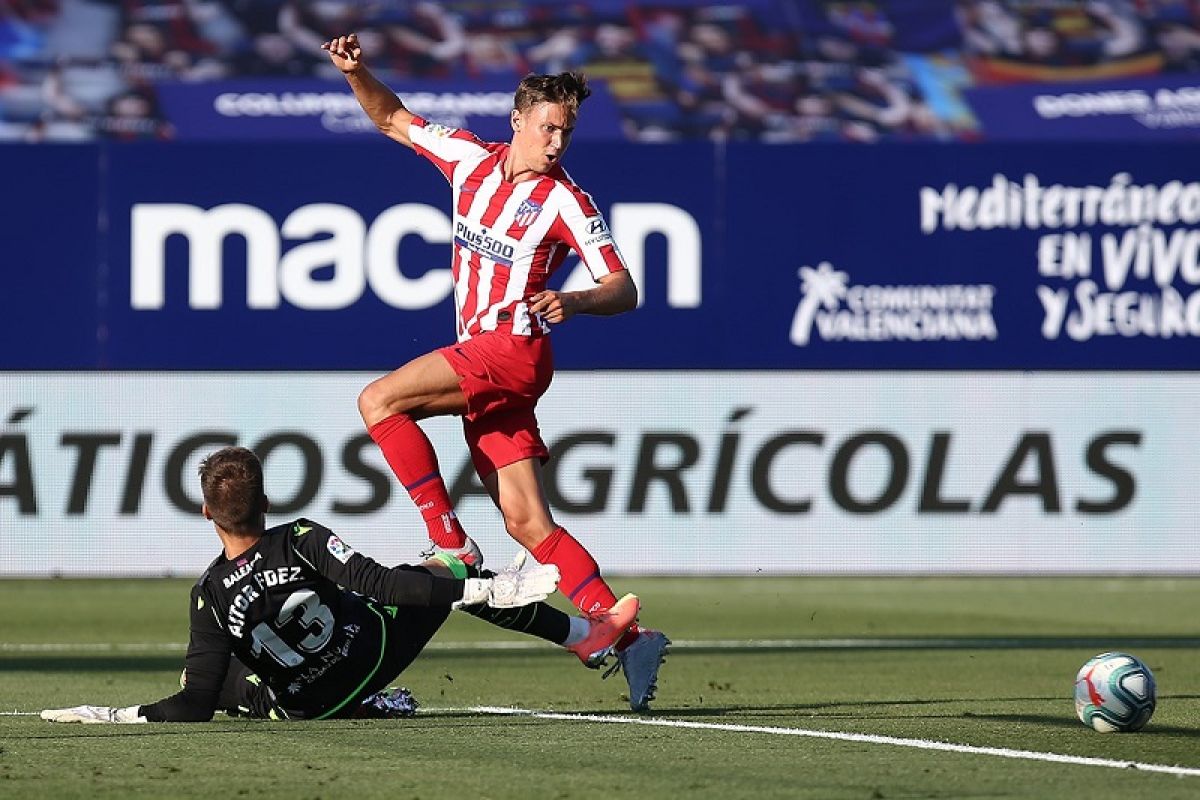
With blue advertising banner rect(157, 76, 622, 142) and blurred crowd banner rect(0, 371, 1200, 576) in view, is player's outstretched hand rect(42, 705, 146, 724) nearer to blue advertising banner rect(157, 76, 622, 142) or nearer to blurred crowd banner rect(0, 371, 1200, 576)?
blurred crowd banner rect(0, 371, 1200, 576)

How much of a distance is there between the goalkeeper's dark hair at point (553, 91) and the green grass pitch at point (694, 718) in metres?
2.10

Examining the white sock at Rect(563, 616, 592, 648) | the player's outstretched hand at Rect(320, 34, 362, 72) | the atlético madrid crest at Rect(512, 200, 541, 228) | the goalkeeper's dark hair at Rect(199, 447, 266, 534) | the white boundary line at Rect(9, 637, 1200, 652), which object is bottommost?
the white boundary line at Rect(9, 637, 1200, 652)

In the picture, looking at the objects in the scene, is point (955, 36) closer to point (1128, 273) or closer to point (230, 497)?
point (1128, 273)

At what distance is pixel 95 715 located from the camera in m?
6.76

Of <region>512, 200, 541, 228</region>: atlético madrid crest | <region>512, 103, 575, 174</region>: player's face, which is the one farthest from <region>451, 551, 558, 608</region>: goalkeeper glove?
<region>512, 103, 575, 174</region>: player's face

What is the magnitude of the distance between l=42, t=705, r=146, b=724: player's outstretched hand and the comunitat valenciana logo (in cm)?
926

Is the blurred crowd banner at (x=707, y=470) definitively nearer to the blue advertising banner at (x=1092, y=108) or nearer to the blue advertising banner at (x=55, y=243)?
the blue advertising banner at (x=55, y=243)

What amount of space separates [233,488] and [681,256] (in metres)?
9.56

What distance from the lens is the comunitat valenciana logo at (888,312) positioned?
15.4m

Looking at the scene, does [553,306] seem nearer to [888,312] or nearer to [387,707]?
[387,707]

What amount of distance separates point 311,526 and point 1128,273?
1033cm

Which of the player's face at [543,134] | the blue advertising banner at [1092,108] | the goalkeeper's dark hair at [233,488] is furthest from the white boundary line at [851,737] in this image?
the blue advertising banner at [1092,108]

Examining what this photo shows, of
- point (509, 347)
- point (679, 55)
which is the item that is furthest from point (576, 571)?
point (679, 55)

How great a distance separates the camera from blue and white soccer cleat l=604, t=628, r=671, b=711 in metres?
7.15
